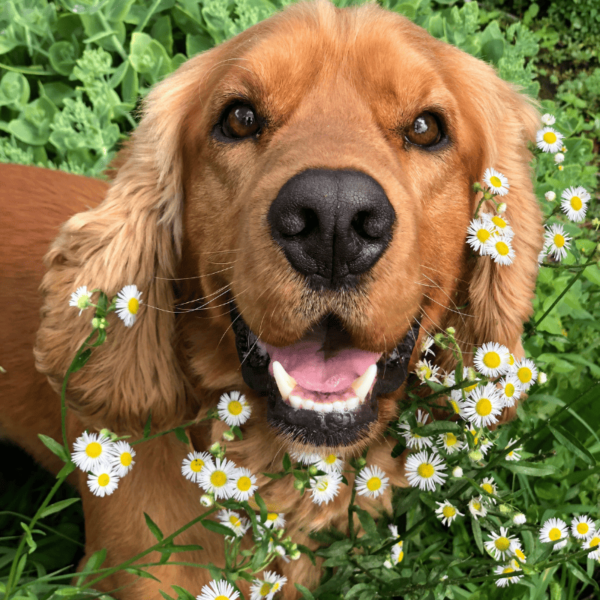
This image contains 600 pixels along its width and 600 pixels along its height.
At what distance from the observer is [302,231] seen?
1574 mm

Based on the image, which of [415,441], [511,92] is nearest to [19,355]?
[415,441]

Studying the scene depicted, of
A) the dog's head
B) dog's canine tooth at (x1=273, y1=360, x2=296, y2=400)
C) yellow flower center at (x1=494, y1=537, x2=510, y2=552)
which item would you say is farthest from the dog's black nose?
yellow flower center at (x1=494, y1=537, x2=510, y2=552)

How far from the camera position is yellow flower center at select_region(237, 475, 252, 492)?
1511mm

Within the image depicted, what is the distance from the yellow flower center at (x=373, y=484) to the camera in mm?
1775

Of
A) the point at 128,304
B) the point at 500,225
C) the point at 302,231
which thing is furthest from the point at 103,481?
the point at 500,225

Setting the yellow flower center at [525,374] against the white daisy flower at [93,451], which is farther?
the yellow flower center at [525,374]

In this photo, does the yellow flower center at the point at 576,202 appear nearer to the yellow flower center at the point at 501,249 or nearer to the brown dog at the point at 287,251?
the brown dog at the point at 287,251

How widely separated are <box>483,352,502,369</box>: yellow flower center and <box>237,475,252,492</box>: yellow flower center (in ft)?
2.43

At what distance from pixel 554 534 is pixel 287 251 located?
1058mm

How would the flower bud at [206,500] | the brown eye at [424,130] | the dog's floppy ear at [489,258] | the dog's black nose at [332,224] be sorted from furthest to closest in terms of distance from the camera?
the dog's floppy ear at [489,258]
the brown eye at [424,130]
the dog's black nose at [332,224]
the flower bud at [206,500]

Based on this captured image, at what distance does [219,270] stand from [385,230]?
611 millimetres

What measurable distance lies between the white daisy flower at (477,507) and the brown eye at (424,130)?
3.83 ft

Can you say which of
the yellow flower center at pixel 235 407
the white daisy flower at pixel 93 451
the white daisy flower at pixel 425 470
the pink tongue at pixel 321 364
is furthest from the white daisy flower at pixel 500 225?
the white daisy flower at pixel 93 451

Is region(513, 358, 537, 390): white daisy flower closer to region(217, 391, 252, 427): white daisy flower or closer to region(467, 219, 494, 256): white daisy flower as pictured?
region(467, 219, 494, 256): white daisy flower
